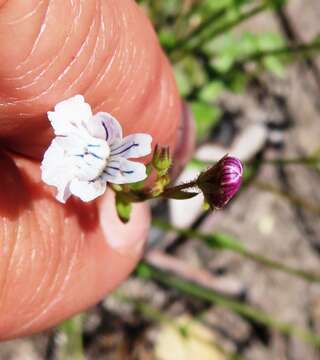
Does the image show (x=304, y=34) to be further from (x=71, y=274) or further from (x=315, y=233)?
(x=71, y=274)

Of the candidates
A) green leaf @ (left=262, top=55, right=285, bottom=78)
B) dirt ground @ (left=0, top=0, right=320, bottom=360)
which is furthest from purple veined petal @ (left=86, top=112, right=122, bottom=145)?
green leaf @ (left=262, top=55, right=285, bottom=78)

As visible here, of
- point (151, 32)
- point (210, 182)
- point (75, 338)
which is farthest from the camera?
point (75, 338)

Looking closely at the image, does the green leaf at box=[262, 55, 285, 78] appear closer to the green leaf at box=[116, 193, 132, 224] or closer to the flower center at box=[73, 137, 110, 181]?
the green leaf at box=[116, 193, 132, 224]

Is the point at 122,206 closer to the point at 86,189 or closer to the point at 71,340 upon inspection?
the point at 86,189

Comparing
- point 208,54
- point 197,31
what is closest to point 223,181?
point 197,31

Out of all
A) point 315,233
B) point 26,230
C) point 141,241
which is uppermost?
point 26,230

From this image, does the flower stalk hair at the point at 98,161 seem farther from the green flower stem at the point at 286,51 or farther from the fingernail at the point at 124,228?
the green flower stem at the point at 286,51

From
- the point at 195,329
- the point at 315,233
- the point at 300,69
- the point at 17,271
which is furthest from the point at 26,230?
the point at 300,69
